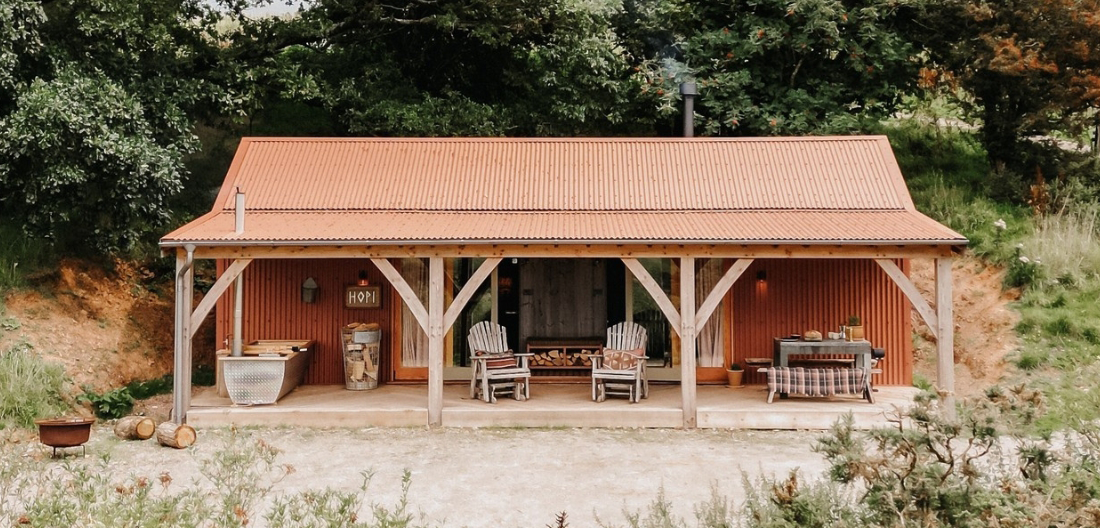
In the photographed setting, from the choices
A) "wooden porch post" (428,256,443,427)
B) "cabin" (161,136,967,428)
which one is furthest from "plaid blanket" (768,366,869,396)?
"wooden porch post" (428,256,443,427)

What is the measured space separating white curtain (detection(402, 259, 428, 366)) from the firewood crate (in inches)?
16.3

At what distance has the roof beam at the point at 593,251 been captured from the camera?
881 cm

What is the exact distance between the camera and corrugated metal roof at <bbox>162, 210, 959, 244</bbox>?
8.76 m

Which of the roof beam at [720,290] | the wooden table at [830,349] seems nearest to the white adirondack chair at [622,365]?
the roof beam at [720,290]

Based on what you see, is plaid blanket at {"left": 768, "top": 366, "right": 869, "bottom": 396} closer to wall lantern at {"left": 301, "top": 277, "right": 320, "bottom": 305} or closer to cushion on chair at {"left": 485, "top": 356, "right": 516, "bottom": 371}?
cushion on chair at {"left": 485, "top": 356, "right": 516, "bottom": 371}

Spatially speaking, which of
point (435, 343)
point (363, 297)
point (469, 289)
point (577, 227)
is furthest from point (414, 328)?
point (577, 227)

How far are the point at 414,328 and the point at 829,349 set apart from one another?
4835 mm

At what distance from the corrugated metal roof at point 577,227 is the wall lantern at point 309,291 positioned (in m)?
0.90

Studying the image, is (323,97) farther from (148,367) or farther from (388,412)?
(388,412)

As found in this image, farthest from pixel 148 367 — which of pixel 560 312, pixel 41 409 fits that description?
pixel 560 312

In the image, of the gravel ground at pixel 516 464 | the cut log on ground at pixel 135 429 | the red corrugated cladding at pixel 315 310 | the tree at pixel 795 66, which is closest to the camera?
the gravel ground at pixel 516 464

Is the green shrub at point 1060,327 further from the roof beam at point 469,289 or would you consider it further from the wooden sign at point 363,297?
the wooden sign at point 363,297

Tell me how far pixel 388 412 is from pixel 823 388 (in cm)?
458

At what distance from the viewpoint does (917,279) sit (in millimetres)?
13852
